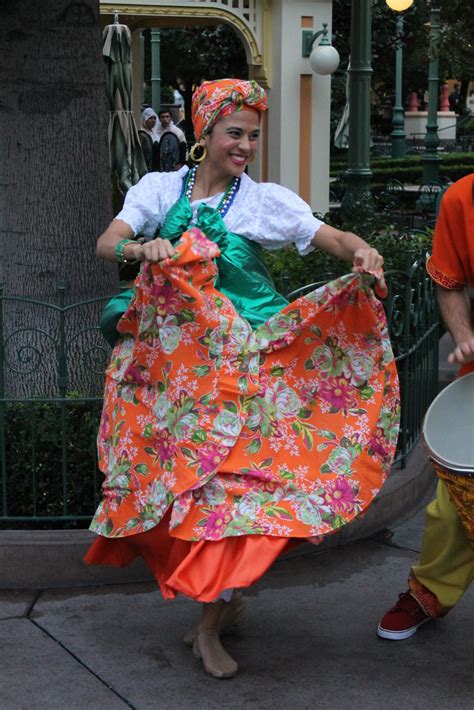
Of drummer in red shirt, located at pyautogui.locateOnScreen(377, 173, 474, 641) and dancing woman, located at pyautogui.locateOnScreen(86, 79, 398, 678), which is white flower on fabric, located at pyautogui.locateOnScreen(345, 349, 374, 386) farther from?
drummer in red shirt, located at pyautogui.locateOnScreen(377, 173, 474, 641)

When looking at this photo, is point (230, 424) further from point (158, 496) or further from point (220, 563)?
point (220, 563)

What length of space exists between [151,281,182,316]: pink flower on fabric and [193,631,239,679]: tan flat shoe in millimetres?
1045

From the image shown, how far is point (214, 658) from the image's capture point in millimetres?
3891

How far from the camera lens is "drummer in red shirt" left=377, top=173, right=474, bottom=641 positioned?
12.2ft

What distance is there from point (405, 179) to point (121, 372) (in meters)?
24.9

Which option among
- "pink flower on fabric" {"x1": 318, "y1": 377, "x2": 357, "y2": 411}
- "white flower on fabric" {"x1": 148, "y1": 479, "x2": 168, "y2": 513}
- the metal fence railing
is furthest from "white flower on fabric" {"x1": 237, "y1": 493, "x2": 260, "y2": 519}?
the metal fence railing

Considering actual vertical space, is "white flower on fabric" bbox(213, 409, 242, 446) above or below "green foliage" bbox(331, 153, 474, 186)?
below

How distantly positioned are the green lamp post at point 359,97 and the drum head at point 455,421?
6.61 meters

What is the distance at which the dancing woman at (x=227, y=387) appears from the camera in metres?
3.66

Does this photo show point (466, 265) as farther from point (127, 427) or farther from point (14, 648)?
point (14, 648)

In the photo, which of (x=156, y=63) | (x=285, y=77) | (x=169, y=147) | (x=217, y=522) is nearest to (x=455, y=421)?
(x=217, y=522)

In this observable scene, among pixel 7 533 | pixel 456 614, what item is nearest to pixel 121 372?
pixel 7 533

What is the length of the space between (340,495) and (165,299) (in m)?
0.82

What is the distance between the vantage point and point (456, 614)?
14.5ft
